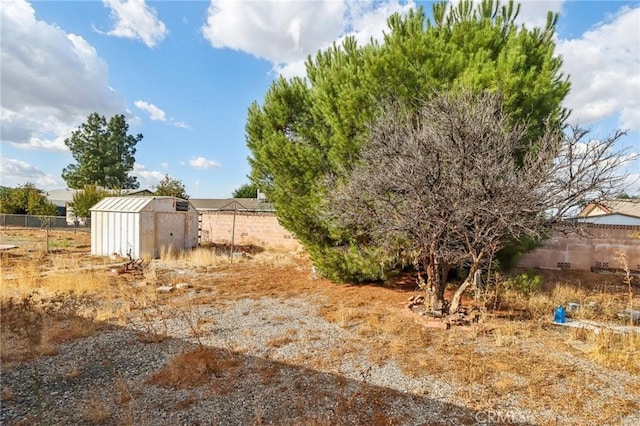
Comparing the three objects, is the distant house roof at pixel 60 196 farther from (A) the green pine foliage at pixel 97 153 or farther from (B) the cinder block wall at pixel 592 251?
(B) the cinder block wall at pixel 592 251

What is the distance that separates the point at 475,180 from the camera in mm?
5047

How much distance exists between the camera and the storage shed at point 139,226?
1308 centimetres

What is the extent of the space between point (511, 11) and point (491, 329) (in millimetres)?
6936

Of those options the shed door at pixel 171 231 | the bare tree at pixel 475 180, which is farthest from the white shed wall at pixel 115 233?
the bare tree at pixel 475 180

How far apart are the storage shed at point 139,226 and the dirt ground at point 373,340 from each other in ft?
11.2

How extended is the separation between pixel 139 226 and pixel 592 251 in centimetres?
1661

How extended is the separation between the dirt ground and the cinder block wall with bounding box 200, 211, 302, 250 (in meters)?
5.55

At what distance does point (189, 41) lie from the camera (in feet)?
29.9

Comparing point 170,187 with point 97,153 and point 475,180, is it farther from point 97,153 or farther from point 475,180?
point 475,180

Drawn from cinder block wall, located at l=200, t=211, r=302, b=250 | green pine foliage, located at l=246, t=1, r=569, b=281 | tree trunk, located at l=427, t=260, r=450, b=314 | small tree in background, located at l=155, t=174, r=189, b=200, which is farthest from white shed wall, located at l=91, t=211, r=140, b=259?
small tree in background, located at l=155, t=174, r=189, b=200

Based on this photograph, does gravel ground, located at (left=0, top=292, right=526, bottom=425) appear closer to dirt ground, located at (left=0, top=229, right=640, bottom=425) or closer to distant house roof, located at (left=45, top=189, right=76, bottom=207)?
dirt ground, located at (left=0, top=229, right=640, bottom=425)

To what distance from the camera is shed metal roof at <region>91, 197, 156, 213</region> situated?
43.5ft

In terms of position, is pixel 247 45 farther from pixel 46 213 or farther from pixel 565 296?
pixel 46 213

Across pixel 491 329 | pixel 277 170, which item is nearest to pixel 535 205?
pixel 491 329
